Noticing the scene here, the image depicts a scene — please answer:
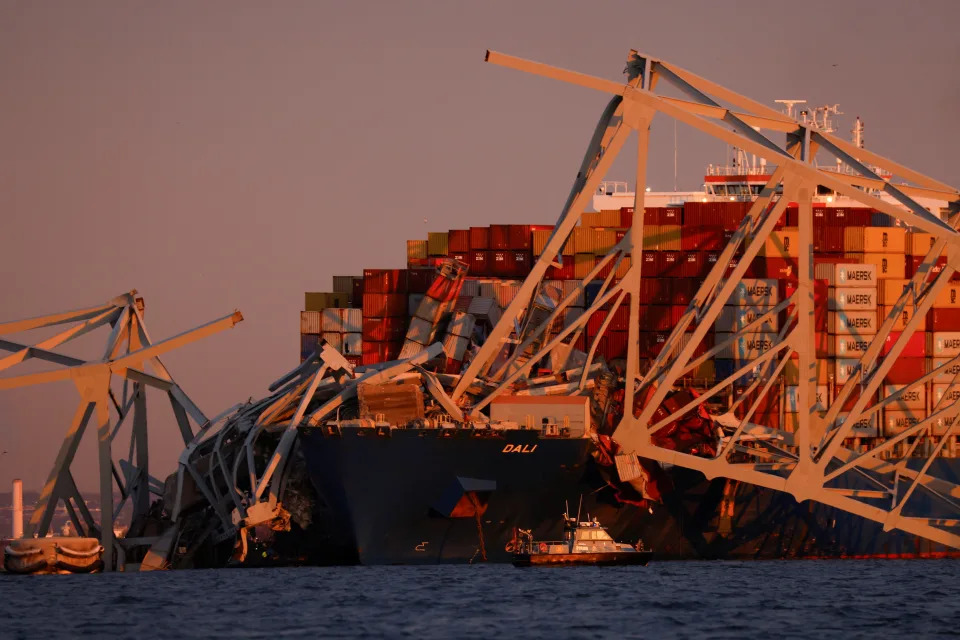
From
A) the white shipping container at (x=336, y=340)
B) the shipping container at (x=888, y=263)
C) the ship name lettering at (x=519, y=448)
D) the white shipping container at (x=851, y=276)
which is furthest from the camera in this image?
the shipping container at (x=888, y=263)

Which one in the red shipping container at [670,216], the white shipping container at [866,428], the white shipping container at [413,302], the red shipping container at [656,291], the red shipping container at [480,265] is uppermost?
the red shipping container at [670,216]

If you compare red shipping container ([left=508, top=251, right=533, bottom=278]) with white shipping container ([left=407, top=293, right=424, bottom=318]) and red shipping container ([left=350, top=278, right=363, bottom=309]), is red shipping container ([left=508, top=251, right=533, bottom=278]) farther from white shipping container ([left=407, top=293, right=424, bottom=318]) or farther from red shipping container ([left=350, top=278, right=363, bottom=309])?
red shipping container ([left=350, top=278, right=363, bottom=309])

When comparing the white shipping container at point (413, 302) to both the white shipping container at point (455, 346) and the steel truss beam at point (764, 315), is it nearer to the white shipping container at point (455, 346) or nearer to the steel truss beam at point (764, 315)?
the white shipping container at point (455, 346)

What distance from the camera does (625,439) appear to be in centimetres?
5603

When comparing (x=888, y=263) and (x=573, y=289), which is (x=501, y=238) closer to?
(x=573, y=289)

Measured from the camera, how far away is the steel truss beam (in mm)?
55906

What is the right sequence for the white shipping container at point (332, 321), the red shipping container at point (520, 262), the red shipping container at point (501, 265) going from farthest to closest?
the red shipping container at point (501, 265)
the red shipping container at point (520, 262)
the white shipping container at point (332, 321)

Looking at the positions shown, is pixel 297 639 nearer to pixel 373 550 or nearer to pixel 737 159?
pixel 373 550

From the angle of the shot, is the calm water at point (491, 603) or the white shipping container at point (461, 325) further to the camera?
the white shipping container at point (461, 325)

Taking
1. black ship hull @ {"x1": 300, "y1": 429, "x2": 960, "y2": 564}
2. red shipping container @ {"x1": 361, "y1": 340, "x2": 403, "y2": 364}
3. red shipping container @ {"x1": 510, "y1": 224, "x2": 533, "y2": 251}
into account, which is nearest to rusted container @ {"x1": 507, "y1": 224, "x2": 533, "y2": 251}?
red shipping container @ {"x1": 510, "y1": 224, "x2": 533, "y2": 251}

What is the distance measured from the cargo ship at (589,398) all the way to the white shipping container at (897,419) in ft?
0.25

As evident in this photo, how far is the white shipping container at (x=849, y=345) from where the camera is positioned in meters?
66.2

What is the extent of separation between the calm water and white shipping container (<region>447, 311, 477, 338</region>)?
9.92m

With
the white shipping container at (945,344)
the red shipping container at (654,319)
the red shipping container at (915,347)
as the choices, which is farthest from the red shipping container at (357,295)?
the white shipping container at (945,344)
